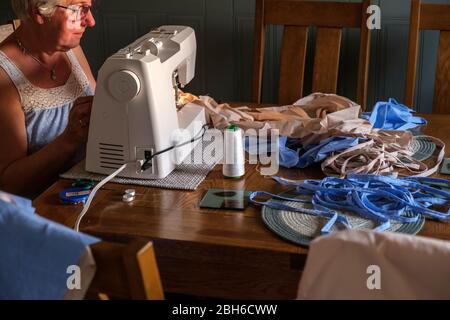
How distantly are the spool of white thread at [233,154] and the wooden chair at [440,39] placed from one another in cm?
88

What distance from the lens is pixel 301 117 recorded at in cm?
196

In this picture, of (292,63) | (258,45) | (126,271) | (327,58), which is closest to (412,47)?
(327,58)

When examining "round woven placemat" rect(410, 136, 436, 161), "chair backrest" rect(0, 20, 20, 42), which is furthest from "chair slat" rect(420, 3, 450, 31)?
"chair backrest" rect(0, 20, 20, 42)

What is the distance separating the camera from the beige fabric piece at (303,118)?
177 cm

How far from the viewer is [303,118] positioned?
194 centimetres

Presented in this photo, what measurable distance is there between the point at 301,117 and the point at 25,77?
79 centimetres

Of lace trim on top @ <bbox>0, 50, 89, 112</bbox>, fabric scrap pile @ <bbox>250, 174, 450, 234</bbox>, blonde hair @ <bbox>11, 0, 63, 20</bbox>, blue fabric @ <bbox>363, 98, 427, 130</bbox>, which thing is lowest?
fabric scrap pile @ <bbox>250, 174, 450, 234</bbox>

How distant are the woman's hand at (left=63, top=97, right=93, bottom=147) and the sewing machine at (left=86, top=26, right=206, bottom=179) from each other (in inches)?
2.5

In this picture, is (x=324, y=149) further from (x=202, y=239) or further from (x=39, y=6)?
(x=39, y=6)

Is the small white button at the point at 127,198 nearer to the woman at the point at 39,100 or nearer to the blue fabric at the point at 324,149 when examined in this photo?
the woman at the point at 39,100

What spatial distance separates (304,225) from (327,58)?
3.60 feet

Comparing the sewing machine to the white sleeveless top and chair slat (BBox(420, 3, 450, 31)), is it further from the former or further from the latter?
chair slat (BBox(420, 3, 450, 31))

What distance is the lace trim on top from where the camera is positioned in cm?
185
